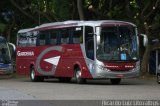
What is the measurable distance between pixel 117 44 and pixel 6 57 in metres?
13.1

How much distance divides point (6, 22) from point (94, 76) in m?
24.4

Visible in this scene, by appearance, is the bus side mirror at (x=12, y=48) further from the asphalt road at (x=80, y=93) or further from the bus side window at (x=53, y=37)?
the asphalt road at (x=80, y=93)

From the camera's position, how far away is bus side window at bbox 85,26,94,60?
3072 cm

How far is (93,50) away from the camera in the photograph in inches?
1204

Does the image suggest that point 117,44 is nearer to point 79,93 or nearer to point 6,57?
point 79,93

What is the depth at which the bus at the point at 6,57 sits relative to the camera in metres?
40.3

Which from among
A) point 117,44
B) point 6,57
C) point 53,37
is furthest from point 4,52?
point 117,44

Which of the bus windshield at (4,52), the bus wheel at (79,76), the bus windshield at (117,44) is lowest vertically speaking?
the bus wheel at (79,76)

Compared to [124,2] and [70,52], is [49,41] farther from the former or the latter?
[124,2]

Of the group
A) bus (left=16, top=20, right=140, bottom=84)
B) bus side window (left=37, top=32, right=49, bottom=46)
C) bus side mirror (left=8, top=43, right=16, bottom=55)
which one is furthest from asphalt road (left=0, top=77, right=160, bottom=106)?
bus side mirror (left=8, top=43, right=16, bottom=55)

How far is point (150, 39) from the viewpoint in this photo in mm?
41500

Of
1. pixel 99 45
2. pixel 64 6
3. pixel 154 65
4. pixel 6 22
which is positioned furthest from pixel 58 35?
pixel 6 22

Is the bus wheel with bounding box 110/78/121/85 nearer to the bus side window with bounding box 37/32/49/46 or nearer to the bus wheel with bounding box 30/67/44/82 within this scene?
the bus side window with bounding box 37/32/49/46

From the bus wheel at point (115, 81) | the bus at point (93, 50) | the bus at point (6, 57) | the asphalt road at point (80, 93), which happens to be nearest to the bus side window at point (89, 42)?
the bus at point (93, 50)
